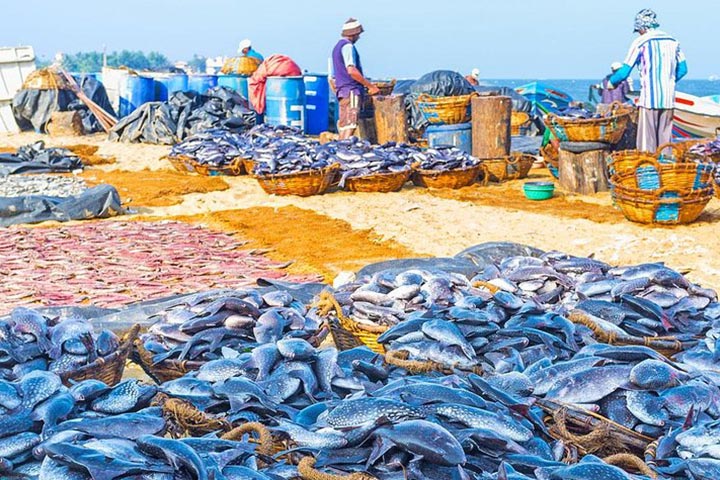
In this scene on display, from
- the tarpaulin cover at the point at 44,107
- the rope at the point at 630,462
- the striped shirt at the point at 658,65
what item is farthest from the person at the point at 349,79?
the rope at the point at 630,462

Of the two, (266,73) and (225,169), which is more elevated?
(266,73)

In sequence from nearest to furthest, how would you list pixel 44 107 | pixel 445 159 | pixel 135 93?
pixel 445 159
pixel 44 107
pixel 135 93

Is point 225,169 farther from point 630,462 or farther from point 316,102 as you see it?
point 630,462

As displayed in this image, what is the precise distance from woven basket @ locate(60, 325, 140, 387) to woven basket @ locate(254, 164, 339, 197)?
7003 mm

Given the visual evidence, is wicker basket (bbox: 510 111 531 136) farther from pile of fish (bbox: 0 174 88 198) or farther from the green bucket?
pile of fish (bbox: 0 174 88 198)

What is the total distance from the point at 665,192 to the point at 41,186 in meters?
9.20

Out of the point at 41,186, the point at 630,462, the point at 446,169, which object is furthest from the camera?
the point at 41,186

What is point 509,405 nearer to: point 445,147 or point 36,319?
point 36,319

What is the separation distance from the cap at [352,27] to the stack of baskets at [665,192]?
625 centimetres

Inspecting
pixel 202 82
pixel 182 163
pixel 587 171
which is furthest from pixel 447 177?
pixel 202 82

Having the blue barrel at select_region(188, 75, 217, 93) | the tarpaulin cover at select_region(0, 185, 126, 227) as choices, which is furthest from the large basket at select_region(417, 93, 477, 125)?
the blue barrel at select_region(188, 75, 217, 93)

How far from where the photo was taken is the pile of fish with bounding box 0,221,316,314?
673 cm

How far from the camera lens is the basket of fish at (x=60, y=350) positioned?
3.90 m

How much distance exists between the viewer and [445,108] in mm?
13125
